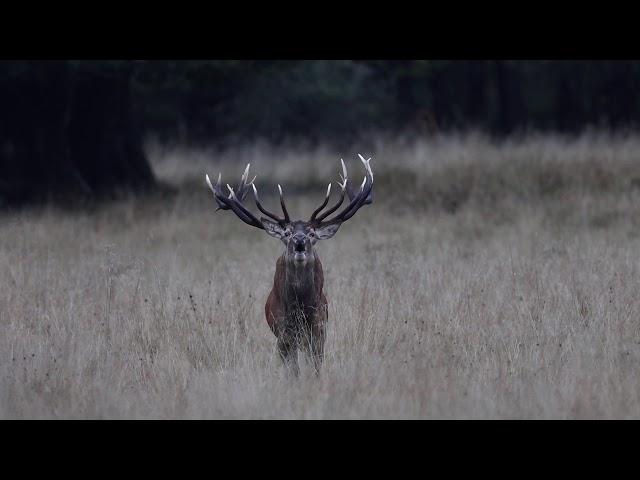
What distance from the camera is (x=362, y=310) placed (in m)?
8.52

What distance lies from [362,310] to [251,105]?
1047 inches

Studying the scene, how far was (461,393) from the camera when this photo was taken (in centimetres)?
691

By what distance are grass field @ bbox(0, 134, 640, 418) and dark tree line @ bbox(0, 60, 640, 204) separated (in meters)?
2.66

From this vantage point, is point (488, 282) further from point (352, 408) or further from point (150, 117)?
point (150, 117)

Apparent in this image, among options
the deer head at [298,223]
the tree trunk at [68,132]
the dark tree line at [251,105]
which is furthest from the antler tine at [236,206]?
the tree trunk at [68,132]

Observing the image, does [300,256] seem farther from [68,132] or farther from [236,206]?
[68,132]

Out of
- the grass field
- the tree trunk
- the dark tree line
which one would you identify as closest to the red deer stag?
the grass field

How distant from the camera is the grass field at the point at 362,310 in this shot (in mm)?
6836

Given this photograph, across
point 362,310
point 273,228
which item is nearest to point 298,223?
point 273,228

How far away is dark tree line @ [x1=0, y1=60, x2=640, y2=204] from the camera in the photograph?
18.3 m

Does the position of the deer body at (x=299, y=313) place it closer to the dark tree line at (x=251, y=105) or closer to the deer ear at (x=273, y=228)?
the deer ear at (x=273, y=228)

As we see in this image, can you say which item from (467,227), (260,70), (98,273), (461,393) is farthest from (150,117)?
(461,393)

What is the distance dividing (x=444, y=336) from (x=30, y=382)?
3121 millimetres

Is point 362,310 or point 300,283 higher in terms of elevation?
point 300,283
